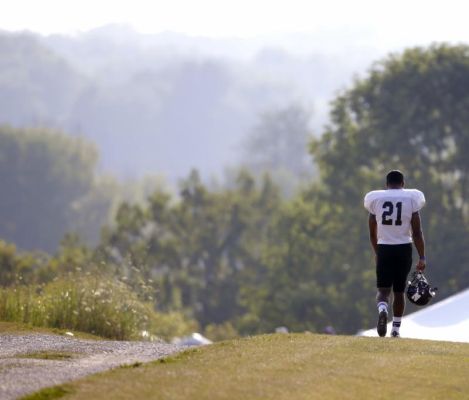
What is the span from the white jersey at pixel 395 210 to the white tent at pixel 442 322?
942 cm

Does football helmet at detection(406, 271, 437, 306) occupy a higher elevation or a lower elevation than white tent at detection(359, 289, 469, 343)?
higher

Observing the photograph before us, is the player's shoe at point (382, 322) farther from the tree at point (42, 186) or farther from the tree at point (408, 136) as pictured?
the tree at point (42, 186)

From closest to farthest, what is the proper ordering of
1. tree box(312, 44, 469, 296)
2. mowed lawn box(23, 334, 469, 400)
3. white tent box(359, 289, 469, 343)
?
mowed lawn box(23, 334, 469, 400)
white tent box(359, 289, 469, 343)
tree box(312, 44, 469, 296)

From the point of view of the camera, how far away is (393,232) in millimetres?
15461

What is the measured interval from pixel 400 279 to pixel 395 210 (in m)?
0.85

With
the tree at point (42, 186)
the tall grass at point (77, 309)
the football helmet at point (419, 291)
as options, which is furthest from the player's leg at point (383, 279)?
the tree at point (42, 186)

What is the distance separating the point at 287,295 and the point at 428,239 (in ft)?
19.9

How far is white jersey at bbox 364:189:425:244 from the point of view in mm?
15336

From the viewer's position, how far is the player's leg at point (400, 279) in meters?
15.5

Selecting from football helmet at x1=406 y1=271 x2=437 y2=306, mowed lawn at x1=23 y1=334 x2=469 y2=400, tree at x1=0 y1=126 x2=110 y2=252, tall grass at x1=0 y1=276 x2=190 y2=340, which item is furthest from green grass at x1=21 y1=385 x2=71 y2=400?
tree at x1=0 y1=126 x2=110 y2=252

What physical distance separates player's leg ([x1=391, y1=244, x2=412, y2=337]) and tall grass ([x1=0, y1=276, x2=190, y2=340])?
4871mm

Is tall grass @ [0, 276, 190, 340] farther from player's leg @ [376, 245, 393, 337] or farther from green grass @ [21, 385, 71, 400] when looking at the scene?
green grass @ [21, 385, 71, 400]

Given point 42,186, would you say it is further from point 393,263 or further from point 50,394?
point 50,394

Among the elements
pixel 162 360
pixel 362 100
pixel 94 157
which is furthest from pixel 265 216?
pixel 94 157
